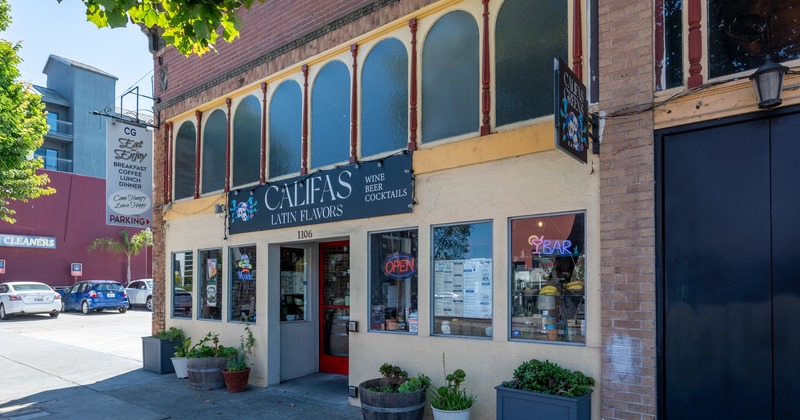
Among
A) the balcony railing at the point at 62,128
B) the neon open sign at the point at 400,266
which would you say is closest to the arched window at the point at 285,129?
the neon open sign at the point at 400,266

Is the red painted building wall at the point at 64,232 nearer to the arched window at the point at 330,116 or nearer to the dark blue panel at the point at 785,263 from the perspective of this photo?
the arched window at the point at 330,116

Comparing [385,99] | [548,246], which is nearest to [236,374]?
[385,99]

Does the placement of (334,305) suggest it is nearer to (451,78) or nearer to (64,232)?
(451,78)

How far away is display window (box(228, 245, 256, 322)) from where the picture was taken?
1029 cm

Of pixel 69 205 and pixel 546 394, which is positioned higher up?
pixel 69 205

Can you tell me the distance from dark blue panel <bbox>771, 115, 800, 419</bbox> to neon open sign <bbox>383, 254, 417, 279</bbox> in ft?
13.6

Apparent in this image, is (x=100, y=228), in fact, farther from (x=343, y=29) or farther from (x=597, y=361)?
(x=597, y=361)

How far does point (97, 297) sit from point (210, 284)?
15.8m

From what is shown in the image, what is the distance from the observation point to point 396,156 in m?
8.00

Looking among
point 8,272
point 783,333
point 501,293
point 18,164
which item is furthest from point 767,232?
point 8,272

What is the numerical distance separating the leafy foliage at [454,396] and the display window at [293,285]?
411cm

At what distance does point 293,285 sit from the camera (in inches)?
404

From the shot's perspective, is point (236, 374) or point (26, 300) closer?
point (236, 374)

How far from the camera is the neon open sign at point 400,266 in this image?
25.7ft
